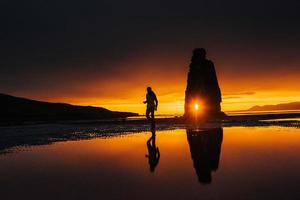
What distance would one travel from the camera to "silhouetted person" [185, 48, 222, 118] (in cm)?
7725

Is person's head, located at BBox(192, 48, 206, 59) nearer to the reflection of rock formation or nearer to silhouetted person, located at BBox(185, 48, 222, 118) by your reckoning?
silhouetted person, located at BBox(185, 48, 222, 118)

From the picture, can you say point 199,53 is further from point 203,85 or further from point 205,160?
point 205,160

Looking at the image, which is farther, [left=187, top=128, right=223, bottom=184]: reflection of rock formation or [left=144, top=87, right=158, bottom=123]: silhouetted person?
[left=144, top=87, right=158, bottom=123]: silhouetted person

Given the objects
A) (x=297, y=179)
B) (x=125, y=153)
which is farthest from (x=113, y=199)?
(x=125, y=153)

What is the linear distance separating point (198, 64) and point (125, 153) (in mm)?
66727

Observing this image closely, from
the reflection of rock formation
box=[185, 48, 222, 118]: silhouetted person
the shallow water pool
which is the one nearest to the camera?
the shallow water pool

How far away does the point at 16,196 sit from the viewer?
20.8 ft

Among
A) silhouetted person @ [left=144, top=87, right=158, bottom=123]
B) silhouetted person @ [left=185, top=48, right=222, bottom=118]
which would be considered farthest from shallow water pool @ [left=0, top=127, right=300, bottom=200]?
silhouetted person @ [left=185, top=48, right=222, bottom=118]

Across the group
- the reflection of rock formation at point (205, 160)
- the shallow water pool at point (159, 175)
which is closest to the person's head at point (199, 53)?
the reflection of rock formation at point (205, 160)

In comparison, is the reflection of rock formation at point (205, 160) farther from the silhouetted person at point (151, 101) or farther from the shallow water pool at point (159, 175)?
the silhouetted person at point (151, 101)

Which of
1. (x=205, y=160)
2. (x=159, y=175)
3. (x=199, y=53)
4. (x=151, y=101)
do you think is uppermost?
(x=199, y=53)

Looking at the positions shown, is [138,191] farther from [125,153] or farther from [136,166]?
[125,153]

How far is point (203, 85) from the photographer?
3078 inches

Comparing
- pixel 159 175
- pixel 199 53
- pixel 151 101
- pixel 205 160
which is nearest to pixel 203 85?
pixel 199 53
